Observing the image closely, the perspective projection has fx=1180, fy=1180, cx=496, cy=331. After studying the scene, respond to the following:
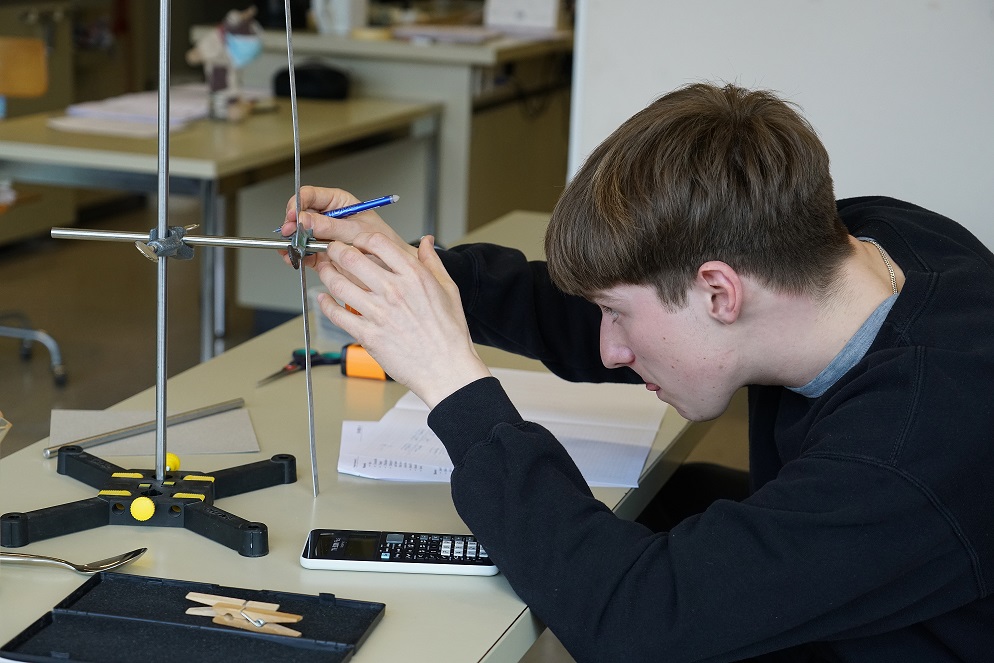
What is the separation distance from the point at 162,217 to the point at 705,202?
1.51ft

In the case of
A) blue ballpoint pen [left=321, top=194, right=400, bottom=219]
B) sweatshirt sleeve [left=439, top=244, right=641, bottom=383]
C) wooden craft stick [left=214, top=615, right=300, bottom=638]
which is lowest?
wooden craft stick [left=214, top=615, right=300, bottom=638]

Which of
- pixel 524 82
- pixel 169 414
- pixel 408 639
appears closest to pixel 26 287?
pixel 524 82

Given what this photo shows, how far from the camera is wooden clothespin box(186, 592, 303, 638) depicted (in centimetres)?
83

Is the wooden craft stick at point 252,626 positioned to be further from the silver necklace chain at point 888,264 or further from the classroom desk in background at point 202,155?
the classroom desk in background at point 202,155

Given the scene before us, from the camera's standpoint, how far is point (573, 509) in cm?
93

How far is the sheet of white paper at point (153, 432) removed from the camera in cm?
119

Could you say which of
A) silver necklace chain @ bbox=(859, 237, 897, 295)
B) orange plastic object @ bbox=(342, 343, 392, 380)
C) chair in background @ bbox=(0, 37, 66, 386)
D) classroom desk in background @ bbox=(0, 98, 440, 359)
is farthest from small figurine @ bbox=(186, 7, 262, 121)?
silver necklace chain @ bbox=(859, 237, 897, 295)

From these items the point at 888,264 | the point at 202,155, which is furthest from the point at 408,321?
the point at 202,155

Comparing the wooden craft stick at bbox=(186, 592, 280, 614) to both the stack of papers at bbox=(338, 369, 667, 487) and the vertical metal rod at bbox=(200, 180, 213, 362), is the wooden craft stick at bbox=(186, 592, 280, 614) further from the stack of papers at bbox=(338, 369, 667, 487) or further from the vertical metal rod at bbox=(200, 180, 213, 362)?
the vertical metal rod at bbox=(200, 180, 213, 362)

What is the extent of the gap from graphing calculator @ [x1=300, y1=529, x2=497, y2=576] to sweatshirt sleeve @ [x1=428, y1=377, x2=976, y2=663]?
0.04m

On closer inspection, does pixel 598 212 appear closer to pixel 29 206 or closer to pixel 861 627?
pixel 861 627

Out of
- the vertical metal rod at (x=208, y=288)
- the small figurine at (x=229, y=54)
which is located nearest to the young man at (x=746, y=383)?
the vertical metal rod at (x=208, y=288)

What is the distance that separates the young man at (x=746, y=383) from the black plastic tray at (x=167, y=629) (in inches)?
5.8

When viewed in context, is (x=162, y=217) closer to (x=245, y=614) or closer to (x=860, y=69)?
(x=245, y=614)
